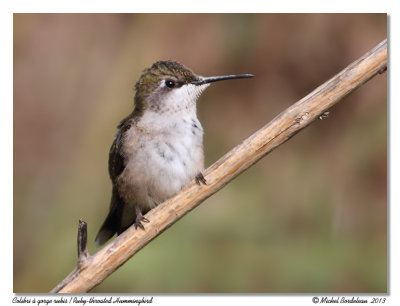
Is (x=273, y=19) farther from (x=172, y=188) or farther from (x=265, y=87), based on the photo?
(x=172, y=188)

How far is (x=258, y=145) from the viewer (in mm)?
3350

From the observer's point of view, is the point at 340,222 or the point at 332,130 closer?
the point at 340,222

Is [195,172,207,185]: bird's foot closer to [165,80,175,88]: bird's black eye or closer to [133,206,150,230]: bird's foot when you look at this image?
[133,206,150,230]: bird's foot

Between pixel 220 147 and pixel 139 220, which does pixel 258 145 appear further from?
pixel 220 147

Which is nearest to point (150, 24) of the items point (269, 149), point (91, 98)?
point (91, 98)

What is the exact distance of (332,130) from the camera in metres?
5.01

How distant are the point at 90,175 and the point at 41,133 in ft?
1.76

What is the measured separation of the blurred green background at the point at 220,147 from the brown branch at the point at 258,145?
107cm

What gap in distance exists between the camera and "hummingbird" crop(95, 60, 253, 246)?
12.5 ft

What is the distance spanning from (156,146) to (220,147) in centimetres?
114

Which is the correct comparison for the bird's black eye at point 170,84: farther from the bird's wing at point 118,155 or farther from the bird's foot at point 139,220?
the bird's foot at point 139,220

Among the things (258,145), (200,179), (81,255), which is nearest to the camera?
(81,255)

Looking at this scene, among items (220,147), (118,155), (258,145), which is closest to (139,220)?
(118,155)

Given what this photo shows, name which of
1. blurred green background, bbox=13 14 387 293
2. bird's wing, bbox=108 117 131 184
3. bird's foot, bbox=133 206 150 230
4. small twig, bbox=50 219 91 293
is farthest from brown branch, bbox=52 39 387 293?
blurred green background, bbox=13 14 387 293
